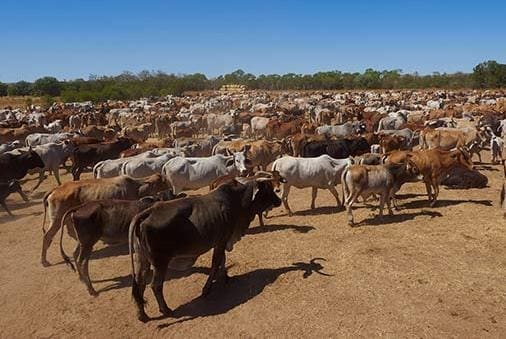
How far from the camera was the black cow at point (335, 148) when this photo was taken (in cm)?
1819

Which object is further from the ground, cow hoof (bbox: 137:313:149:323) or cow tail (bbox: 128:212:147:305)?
cow tail (bbox: 128:212:147:305)

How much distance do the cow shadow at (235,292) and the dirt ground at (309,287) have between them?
2 cm

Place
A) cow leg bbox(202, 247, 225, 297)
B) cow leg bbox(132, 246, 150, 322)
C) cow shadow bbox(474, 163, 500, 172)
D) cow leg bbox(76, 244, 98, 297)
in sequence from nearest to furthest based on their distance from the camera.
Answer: cow leg bbox(132, 246, 150, 322) → cow leg bbox(202, 247, 225, 297) → cow leg bbox(76, 244, 98, 297) → cow shadow bbox(474, 163, 500, 172)

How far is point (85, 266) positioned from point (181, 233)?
2.32m

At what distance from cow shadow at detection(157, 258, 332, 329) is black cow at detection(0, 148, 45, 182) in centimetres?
1129

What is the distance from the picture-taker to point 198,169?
14.3 m

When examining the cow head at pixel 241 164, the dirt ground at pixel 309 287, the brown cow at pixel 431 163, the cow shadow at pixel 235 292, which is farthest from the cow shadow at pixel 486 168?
the cow shadow at pixel 235 292

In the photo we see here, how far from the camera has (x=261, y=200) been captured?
31.6 ft

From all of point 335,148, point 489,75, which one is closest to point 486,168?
point 335,148

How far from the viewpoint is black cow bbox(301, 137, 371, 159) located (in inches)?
716

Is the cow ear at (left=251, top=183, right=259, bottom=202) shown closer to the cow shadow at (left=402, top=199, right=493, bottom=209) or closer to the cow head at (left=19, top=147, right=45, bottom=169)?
the cow shadow at (left=402, top=199, right=493, bottom=209)

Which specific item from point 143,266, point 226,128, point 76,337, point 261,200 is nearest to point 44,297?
point 76,337

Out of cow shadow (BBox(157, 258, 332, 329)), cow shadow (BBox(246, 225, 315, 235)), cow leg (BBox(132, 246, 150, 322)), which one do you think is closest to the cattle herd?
cow leg (BBox(132, 246, 150, 322))

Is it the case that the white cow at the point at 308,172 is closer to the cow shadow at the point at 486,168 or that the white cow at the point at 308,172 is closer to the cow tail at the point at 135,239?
the cow tail at the point at 135,239
